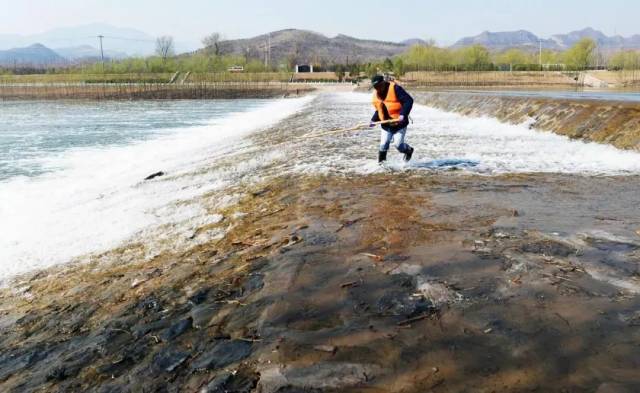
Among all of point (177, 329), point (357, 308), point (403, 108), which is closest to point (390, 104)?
point (403, 108)

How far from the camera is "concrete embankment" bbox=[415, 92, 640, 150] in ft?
43.4

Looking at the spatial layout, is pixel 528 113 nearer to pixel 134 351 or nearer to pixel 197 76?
pixel 134 351

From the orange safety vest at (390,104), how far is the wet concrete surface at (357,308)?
319cm

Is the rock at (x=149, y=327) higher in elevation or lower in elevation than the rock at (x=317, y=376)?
lower

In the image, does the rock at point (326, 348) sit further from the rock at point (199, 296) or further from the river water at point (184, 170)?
the river water at point (184, 170)

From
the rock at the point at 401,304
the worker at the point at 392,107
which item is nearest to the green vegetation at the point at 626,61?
the worker at the point at 392,107

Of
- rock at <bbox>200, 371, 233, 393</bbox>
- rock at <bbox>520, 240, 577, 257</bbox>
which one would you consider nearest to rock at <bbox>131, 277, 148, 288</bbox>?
rock at <bbox>200, 371, 233, 393</bbox>

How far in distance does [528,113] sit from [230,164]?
1254 cm

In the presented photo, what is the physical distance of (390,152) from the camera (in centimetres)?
1266

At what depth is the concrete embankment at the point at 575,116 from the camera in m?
13.2

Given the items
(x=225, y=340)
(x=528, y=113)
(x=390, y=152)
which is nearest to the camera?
(x=225, y=340)

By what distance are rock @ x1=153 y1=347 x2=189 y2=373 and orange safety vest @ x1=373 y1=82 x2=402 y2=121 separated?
7.23 metres

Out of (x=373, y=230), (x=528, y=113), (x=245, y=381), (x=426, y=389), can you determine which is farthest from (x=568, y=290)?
(x=528, y=113)

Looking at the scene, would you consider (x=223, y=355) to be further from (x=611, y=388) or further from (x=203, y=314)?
(x=611, y=388)
